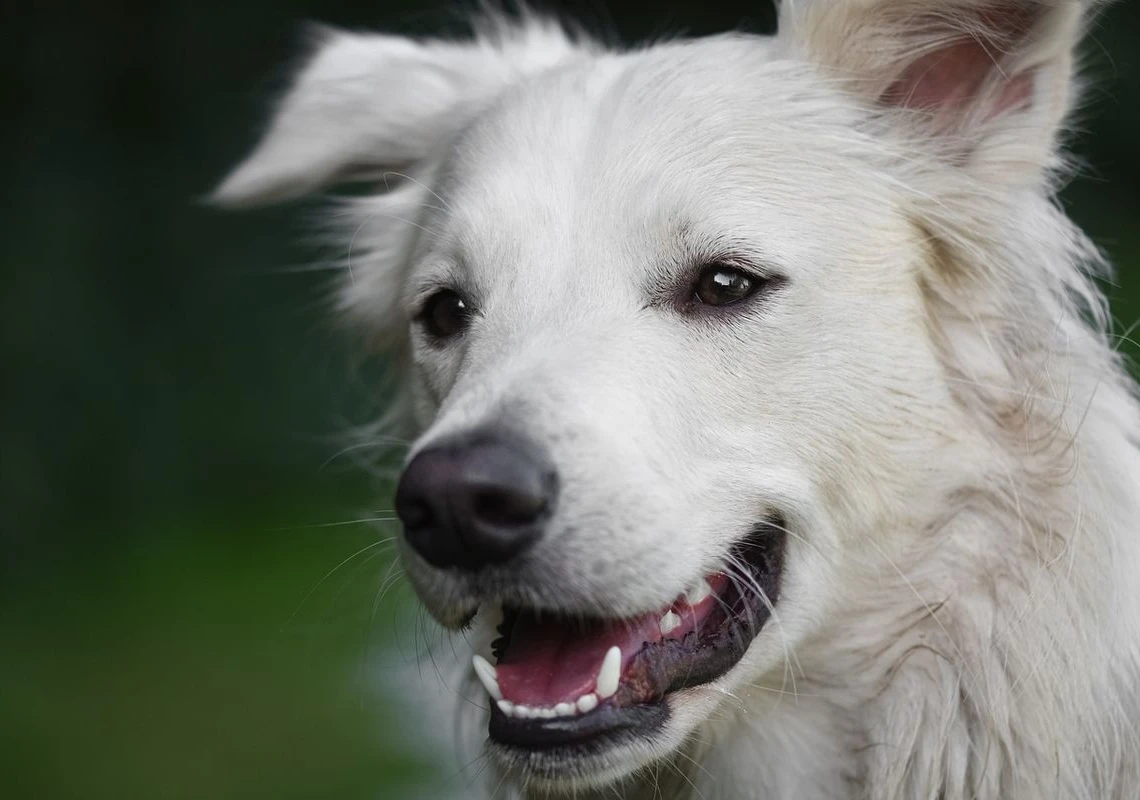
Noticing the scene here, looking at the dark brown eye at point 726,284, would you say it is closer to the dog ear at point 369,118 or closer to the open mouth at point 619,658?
the open mouth at point 619,658

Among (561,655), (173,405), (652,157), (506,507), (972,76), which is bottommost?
(173,405)

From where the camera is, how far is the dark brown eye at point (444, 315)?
2555mm

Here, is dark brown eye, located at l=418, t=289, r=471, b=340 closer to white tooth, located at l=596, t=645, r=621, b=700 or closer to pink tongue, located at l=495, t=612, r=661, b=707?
pink tongue, located at l=495, t=612, r=661, b=707

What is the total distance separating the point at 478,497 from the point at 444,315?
0.74 m

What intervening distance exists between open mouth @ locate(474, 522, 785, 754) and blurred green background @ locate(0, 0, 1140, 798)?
8.39 ft

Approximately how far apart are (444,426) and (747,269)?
645 millimetres

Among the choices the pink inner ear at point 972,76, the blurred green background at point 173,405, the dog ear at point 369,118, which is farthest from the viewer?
the blurred green background at point 173,405

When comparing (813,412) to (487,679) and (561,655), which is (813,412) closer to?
(561,655)

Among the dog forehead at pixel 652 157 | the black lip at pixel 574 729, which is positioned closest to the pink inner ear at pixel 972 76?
the dog forehead at pixel 652 157

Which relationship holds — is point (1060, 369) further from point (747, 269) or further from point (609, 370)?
point (609, 370)

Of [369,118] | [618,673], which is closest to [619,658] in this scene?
[618,673]

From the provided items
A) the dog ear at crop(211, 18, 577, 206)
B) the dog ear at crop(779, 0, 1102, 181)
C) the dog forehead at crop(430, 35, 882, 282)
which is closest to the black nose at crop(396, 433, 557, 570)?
the dog forehead at crop(430, 35, 882, 282)

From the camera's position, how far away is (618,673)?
2107 millimetres

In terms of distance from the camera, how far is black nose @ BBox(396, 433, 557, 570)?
76.5 inches
